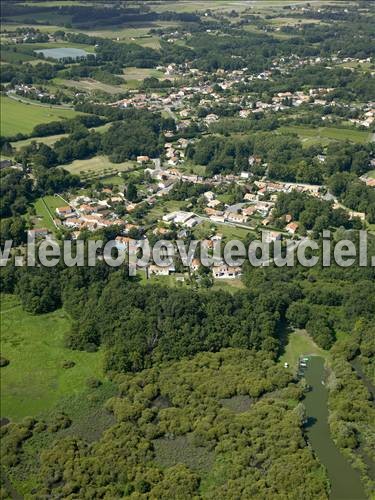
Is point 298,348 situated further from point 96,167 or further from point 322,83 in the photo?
point 322,83

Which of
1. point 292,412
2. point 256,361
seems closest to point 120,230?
point 256,361

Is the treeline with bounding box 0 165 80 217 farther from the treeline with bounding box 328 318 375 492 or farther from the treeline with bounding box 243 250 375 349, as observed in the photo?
the treeline with bounding box 328 318 375 492

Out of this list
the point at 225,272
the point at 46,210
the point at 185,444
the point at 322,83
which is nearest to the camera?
the point at 185,444

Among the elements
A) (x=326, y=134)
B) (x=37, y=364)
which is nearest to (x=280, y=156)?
(x=326, y=134)

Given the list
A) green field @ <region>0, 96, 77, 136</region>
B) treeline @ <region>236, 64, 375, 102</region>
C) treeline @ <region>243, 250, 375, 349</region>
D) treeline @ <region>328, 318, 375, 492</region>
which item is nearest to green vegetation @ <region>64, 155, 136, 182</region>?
green field @ <region>0, 96, 77, 136</region>

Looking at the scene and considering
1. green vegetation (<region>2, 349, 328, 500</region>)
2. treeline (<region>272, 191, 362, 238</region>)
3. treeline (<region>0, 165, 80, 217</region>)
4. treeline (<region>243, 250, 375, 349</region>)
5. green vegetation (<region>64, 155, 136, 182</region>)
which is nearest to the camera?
green vegetation (<region>2, 349, 328, 500</region>)
